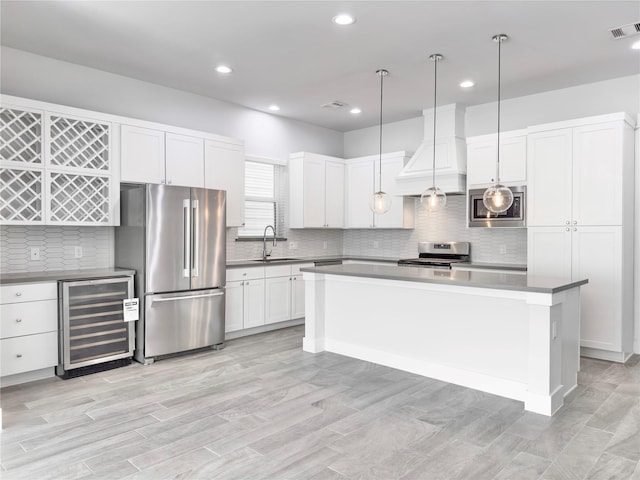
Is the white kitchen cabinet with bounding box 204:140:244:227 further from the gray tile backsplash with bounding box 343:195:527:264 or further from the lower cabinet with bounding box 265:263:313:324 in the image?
the gray tile backsplash with bounding box 343:195:527:264

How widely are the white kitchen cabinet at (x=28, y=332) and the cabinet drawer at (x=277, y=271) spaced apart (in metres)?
2.42

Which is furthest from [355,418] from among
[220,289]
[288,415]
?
[220,289]

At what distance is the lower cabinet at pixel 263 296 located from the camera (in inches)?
210

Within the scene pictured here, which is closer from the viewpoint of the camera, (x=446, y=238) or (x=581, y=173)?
(x=581, y=173)

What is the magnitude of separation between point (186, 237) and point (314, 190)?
2.46 m

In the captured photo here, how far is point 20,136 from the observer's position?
395cm

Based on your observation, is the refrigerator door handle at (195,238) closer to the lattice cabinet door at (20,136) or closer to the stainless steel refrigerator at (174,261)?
the stainless steel refrigerator at (174,261)

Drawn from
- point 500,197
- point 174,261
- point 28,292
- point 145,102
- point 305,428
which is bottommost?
point 305,428

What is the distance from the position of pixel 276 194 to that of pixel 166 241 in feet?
7.96

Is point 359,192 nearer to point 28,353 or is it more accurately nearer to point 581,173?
point 581,173

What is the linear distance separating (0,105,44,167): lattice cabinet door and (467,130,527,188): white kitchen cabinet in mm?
4601

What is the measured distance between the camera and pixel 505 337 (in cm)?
352

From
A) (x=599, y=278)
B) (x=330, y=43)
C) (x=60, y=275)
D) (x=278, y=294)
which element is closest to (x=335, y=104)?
(x=330, y=43)

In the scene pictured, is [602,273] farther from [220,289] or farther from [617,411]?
[220,289]
